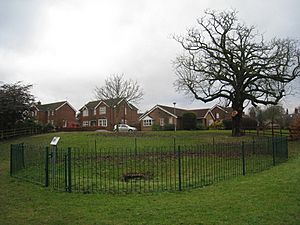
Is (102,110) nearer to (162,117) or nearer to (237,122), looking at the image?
(162,117)

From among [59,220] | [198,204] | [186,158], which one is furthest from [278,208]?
[186,158]

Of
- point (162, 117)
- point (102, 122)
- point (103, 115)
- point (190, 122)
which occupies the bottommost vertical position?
point (190, 122)

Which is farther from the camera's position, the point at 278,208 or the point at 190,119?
the point at 190,119

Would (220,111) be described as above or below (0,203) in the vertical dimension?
above

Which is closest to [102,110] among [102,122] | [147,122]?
[102,122]

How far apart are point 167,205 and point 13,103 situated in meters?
33.1

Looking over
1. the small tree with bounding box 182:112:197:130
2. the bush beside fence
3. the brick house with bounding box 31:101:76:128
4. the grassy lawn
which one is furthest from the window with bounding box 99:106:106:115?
the grassy lawn

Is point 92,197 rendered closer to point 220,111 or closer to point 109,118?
point 109,118

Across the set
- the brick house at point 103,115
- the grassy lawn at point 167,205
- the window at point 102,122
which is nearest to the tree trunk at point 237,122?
the grassy lawn at point 167,205

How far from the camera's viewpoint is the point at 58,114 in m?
67.3

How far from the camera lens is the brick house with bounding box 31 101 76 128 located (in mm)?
67188

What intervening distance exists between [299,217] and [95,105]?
65.3 metres

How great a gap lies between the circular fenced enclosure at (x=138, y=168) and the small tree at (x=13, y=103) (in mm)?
21672

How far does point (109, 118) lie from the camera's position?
66750 millimetres
